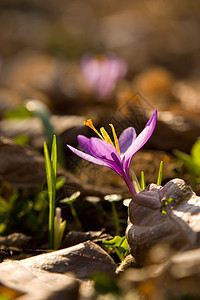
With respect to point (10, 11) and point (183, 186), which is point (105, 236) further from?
point (10, 11)

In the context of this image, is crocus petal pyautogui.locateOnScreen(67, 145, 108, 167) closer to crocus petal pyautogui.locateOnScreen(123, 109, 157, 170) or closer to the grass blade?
crocus petal pyautogui.locateOnScreen(123, 109, 157, 170)

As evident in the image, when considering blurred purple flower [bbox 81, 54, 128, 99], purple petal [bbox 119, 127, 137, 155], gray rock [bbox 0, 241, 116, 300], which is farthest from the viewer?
blurred purple flower [bbox 81, 54, 128, 99]

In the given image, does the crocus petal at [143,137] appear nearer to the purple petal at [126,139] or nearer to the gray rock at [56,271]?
the purple petal at [126,139]

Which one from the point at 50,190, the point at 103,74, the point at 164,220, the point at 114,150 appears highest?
the point at 114,150

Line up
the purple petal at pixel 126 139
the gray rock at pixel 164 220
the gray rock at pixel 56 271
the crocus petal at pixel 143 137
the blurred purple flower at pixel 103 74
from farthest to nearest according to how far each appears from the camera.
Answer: the blurred purple flower at pixel 103 74 → the purple petal at pixel 126 139 → the crocus petal at pixel 143 137 → the gray rock at pixel 164 220 → the gray rock at pixel 56 271

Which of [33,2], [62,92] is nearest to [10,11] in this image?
[33,2]

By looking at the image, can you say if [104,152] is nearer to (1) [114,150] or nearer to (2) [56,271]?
(1) [114,150]

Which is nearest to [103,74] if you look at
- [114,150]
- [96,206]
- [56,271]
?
[96,206]

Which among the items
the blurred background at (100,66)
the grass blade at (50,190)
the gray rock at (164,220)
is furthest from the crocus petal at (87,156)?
the blurred background at (100,66)

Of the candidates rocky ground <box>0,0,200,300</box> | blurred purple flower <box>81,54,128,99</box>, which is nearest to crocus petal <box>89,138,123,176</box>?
rocky ground <box>0,0,200,300</box>
